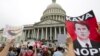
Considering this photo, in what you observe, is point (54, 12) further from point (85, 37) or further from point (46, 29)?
point (85, 37)

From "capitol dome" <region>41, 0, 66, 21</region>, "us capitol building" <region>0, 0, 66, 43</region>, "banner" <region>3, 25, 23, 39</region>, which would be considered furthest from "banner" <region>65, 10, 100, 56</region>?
"capitol dome" <region>41, 0, 66, 21</region>

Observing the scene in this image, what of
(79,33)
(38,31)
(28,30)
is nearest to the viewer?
(79,33)

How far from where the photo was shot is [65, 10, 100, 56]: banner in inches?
226

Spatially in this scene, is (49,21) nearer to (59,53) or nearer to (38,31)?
(38,31)

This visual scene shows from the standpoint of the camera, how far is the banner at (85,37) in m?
5.73

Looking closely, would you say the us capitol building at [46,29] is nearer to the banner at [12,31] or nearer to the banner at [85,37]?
the banner at [12,31]

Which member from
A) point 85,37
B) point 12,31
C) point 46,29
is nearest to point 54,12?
point 46,29

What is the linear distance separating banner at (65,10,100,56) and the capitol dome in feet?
231

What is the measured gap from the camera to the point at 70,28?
19.6 feet

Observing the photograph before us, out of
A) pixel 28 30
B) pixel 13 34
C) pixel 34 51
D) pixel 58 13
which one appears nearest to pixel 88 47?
pixel 13 34

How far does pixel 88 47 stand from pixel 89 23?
70 cm

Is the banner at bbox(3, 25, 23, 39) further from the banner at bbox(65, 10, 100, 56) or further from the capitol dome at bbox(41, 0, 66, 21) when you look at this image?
the capitol dome at bbox(41, 0, 66, 21)

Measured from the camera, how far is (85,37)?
592 cm

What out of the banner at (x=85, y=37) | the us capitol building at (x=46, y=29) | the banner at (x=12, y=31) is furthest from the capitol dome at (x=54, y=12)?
the banner at (x=85, y=37)
